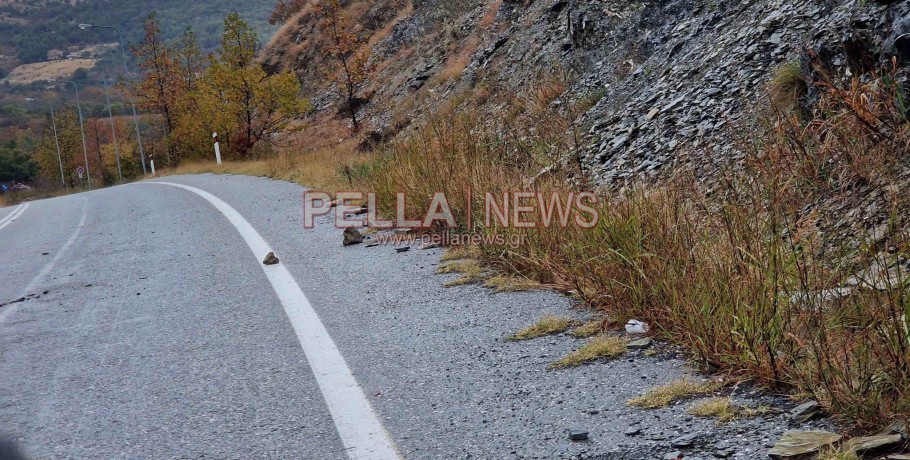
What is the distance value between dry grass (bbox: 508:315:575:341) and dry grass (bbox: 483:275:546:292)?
0.88 meters

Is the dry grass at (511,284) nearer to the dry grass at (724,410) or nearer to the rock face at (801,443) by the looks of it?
the dry grass at (724,410)

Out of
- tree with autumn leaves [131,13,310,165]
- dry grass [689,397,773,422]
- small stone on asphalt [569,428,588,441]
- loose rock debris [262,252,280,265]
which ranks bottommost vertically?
small stone on asphalt [569,428,588,441]

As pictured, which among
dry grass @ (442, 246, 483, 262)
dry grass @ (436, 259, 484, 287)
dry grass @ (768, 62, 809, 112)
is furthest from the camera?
dry grass @ (768, 62, 809, 112)

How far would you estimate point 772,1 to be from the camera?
9688 mm

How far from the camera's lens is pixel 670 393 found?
350 cm

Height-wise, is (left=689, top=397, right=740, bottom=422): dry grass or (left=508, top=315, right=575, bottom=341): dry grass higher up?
(left=508, top=315, right=575, bottom=341): dry grass

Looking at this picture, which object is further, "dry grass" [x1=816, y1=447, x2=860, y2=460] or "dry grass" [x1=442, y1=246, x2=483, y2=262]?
"dry grass" [x1=442, y1=246, x2=483, y2=262]

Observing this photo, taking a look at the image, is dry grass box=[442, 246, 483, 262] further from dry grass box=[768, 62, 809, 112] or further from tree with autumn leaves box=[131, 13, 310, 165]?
tree with autumn leaves box=[131, 13, 310, 165]

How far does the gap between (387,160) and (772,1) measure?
520 cm

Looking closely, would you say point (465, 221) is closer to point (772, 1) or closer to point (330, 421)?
point (330, 421)

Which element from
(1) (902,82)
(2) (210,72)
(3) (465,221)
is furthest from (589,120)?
(2) (210,72)

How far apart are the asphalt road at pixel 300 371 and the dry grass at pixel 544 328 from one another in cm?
11

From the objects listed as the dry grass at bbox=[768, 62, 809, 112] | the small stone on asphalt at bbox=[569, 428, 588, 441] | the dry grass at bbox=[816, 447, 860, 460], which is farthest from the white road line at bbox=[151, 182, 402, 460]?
the dry grass at bbox=[768, 62, 809, 112]

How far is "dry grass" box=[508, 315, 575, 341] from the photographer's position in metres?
4.64
